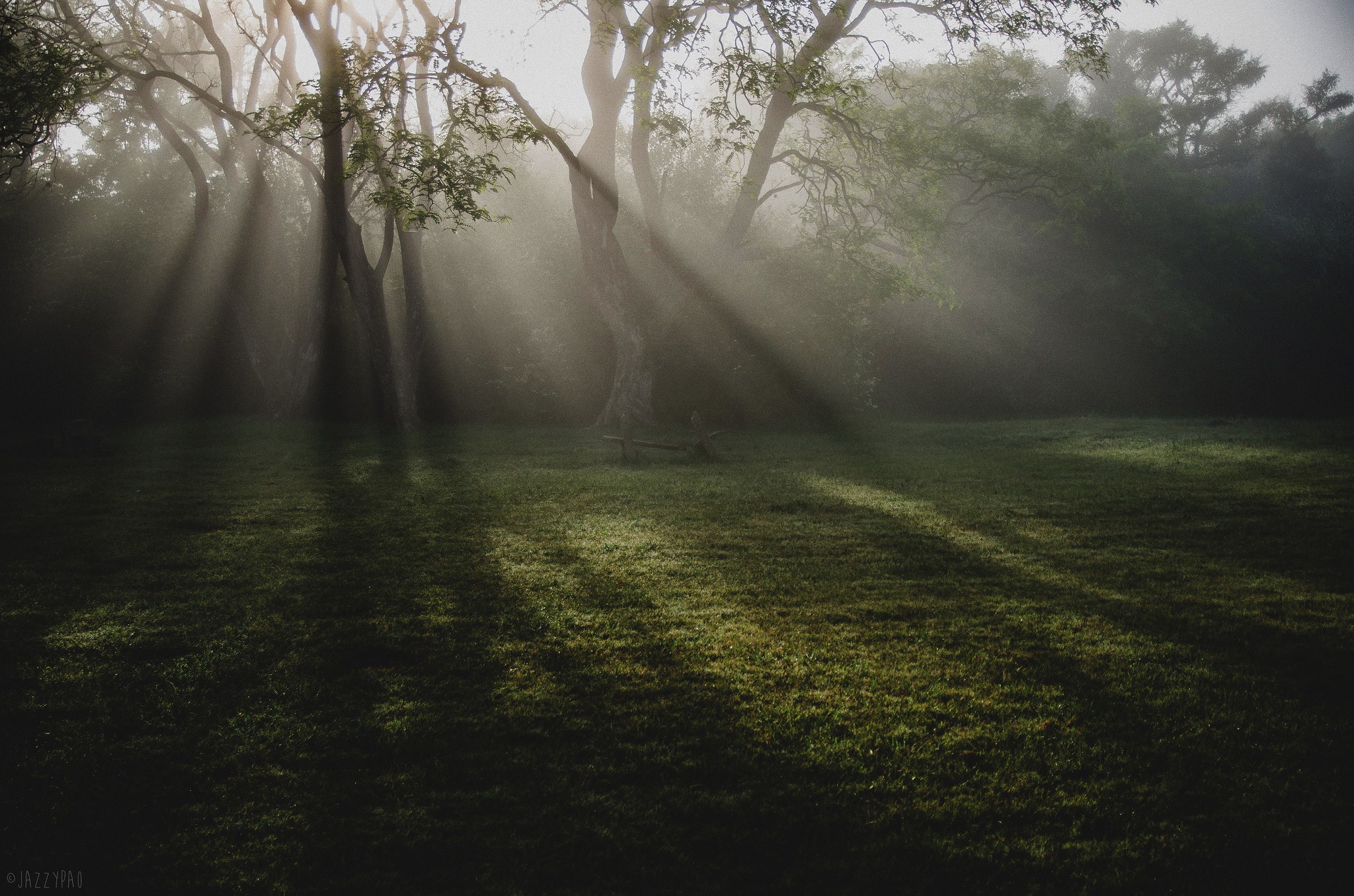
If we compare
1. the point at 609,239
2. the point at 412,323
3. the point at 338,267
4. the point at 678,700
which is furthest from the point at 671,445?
the point at 338,267

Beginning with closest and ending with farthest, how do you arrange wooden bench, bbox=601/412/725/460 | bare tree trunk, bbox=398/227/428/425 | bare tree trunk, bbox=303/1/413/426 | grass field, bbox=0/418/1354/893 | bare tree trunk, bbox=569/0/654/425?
grass field, bbox=0/418/1354/893, bare tree trunk, bbox=303/1/413/426, wooden bench, bbox=601/412/725/460, bare tree trunk, bbox=569/0/654/425, bare tree trunk, bbox=398/227/428/425

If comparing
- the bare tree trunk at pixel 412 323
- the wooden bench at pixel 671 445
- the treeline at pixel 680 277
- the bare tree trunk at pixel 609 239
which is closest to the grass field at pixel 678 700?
the wooden bench at pixel 671 445

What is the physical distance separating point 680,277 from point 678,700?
49.4 feet

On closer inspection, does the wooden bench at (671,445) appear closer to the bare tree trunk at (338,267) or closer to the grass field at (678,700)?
the grass field at (678,700)

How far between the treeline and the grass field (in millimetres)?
7129

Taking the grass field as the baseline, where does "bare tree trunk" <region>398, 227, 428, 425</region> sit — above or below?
above

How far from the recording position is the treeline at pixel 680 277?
17.8 meters

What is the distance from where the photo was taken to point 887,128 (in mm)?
17016

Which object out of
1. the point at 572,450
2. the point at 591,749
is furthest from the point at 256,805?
the point at 572,450

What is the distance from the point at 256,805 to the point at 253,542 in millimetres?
4855

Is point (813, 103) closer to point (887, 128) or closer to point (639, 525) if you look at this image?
point (887, 128)

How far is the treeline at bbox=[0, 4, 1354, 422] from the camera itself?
1780 cm

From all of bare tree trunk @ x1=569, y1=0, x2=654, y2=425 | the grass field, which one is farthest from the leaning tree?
the grass field

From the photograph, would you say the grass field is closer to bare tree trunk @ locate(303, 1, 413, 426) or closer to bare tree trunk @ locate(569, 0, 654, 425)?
bare tree trunk @ locate(303, 1, 413, 426)
